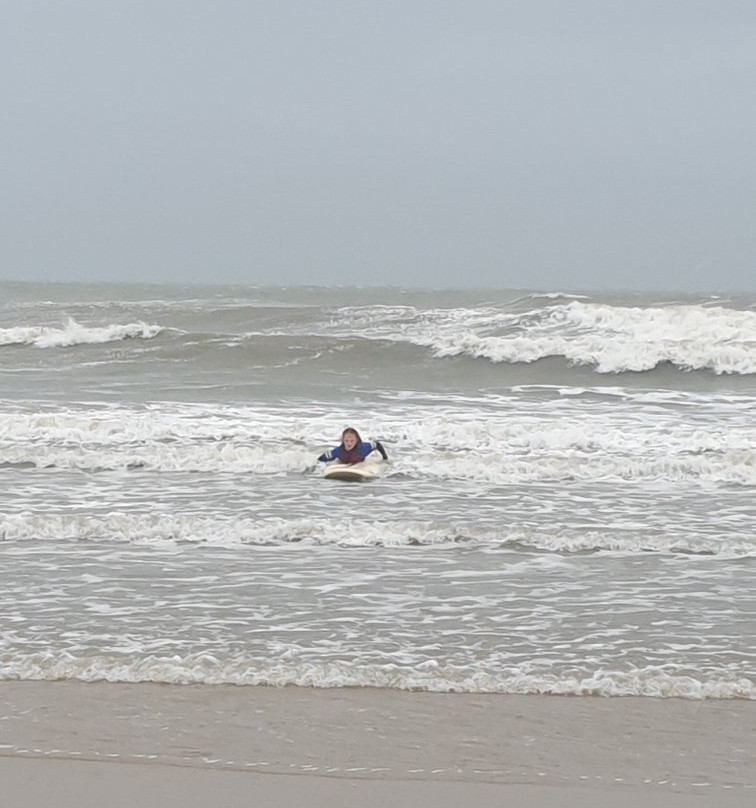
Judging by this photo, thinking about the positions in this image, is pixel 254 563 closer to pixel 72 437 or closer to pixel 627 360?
pixel 72 437

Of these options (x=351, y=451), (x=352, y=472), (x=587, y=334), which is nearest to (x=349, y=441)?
(x=351, y=451)

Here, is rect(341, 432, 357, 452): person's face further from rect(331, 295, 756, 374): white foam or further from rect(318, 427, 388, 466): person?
rect(331, 295, 756, 374): white foam

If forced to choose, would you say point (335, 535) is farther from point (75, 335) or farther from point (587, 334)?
point (75, 335)

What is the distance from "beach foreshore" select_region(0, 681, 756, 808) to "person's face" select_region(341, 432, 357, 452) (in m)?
6.57

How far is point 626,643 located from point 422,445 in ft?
24.0

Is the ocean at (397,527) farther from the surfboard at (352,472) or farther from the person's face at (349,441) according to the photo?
the person's face at (349,441)

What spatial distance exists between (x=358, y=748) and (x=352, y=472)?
22.0ft

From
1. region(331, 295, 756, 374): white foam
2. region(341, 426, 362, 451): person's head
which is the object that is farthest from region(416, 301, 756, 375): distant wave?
region(341, 426, 362, 451): person's head

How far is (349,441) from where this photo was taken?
1216 centimetres

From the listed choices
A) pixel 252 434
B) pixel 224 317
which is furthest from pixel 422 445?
pixel 224 317

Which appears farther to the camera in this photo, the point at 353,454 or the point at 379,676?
the point at 353,454

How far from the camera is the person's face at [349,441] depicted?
12.1 m

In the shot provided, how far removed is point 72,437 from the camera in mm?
13703

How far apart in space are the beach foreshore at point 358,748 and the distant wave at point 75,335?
70.8 feet
